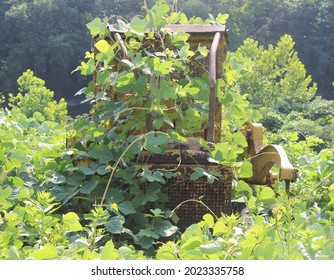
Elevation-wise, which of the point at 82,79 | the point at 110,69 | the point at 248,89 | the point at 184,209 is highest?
the point at 110,69

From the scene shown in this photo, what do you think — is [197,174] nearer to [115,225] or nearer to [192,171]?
[192,171]

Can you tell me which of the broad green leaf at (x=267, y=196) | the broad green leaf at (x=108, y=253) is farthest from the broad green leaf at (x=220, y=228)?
the broad green leaf at (x=267, y=196)

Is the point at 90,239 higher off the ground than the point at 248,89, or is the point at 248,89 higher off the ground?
the point at 90,239

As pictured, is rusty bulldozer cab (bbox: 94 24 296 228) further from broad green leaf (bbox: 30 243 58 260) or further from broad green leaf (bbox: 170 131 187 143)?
broad green leaf (bbox: 30 243 58 260)

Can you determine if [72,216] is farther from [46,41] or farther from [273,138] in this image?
[46,41]

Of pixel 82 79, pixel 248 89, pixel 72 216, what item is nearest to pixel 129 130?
pixel 72 216

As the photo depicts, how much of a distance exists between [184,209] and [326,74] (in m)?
38.8

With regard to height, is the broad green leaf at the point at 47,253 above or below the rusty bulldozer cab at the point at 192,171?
above

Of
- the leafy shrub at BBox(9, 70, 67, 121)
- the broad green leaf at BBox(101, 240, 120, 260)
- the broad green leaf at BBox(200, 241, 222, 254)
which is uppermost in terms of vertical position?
the broad green leaf at BBox(101, 240, 120, 260)

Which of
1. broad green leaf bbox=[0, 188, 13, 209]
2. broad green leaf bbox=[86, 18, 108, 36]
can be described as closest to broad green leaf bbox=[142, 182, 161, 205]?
broad green leaf bbox=[0, 188, 13, 209]

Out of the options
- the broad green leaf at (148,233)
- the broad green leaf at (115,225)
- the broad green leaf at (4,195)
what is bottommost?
the broad green leaf at (148,233)

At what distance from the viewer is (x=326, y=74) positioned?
40.5m

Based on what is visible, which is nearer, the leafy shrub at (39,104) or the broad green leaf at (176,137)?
the broad green leaf at (176,137)

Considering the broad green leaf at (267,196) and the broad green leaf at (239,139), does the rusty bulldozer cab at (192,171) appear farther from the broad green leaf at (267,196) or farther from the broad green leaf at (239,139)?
the broad green leaf at (267,196)
